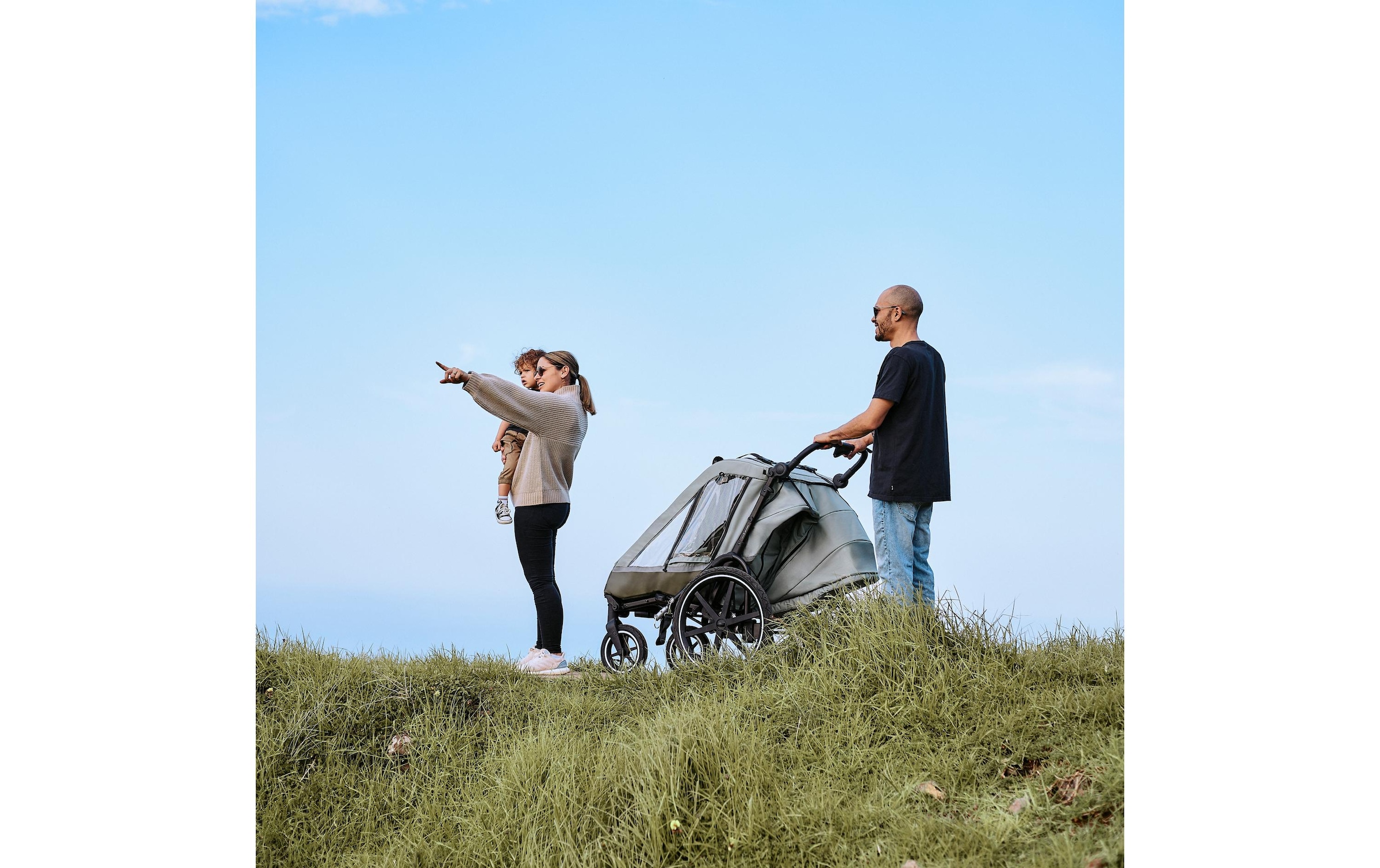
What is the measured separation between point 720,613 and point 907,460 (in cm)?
140

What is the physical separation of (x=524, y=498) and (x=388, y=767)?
1995 millimetres

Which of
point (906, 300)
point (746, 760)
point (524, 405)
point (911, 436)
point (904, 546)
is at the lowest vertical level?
point (746, 760)

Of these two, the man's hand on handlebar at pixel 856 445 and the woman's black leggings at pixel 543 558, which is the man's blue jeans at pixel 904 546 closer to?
the man's hand on handlebar at pixel 856 445

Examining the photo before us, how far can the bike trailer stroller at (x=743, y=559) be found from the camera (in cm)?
562

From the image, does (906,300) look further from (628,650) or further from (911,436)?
(628,650)

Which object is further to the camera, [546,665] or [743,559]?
[546,665]

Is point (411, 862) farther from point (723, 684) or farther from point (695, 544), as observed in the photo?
point (695, 544)

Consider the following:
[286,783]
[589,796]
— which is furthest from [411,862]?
[286,783]

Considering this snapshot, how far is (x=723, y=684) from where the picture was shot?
196 inches

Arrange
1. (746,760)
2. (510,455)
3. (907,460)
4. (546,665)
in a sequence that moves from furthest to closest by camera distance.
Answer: (510,455), (546,665), (907,460), (746,760)

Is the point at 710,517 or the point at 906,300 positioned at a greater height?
the point at 906,300

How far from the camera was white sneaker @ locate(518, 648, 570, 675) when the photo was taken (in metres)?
6.34

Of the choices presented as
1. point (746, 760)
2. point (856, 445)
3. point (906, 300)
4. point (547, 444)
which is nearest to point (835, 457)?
point (856, 445)

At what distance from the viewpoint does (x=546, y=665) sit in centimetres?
640
